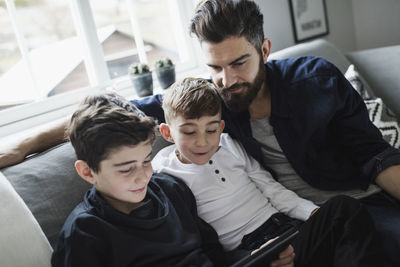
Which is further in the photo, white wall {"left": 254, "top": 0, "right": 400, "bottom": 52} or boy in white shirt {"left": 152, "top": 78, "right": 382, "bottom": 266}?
white wall {"left": 254, "top": 0, "right": 400, "bottom": 52}

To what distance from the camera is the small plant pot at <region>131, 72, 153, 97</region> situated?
1.91 meters

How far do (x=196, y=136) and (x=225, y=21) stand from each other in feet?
1.44

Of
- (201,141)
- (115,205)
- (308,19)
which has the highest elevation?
(308,19)

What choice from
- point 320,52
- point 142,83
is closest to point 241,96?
point 142,83

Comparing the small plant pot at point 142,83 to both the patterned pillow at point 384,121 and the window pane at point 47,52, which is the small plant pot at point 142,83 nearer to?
the window pane at point 47,52

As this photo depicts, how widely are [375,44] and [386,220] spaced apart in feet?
7.95

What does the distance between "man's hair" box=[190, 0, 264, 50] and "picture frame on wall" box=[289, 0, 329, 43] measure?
4.44 feet

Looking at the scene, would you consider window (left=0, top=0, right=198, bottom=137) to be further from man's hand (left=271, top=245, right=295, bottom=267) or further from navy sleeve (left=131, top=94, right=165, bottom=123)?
man's hand (left=271, top=245, right=295, bottom=267)

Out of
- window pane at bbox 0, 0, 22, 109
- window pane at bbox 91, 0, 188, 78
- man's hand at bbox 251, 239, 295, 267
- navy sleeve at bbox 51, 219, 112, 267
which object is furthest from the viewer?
window pane at bbox 91, 0, 188, 78

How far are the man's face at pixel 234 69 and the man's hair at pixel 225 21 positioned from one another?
0.08 feet

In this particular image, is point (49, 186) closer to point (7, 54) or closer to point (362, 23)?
point (7, 54)

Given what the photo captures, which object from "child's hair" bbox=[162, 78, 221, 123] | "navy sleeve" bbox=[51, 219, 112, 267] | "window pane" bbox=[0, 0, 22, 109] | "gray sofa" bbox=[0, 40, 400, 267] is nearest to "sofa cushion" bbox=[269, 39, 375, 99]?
"child's hair" bbox=[162, 78, 221, 123]

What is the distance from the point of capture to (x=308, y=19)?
273 centimetres

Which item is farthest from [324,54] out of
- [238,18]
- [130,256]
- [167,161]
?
[130,256]
